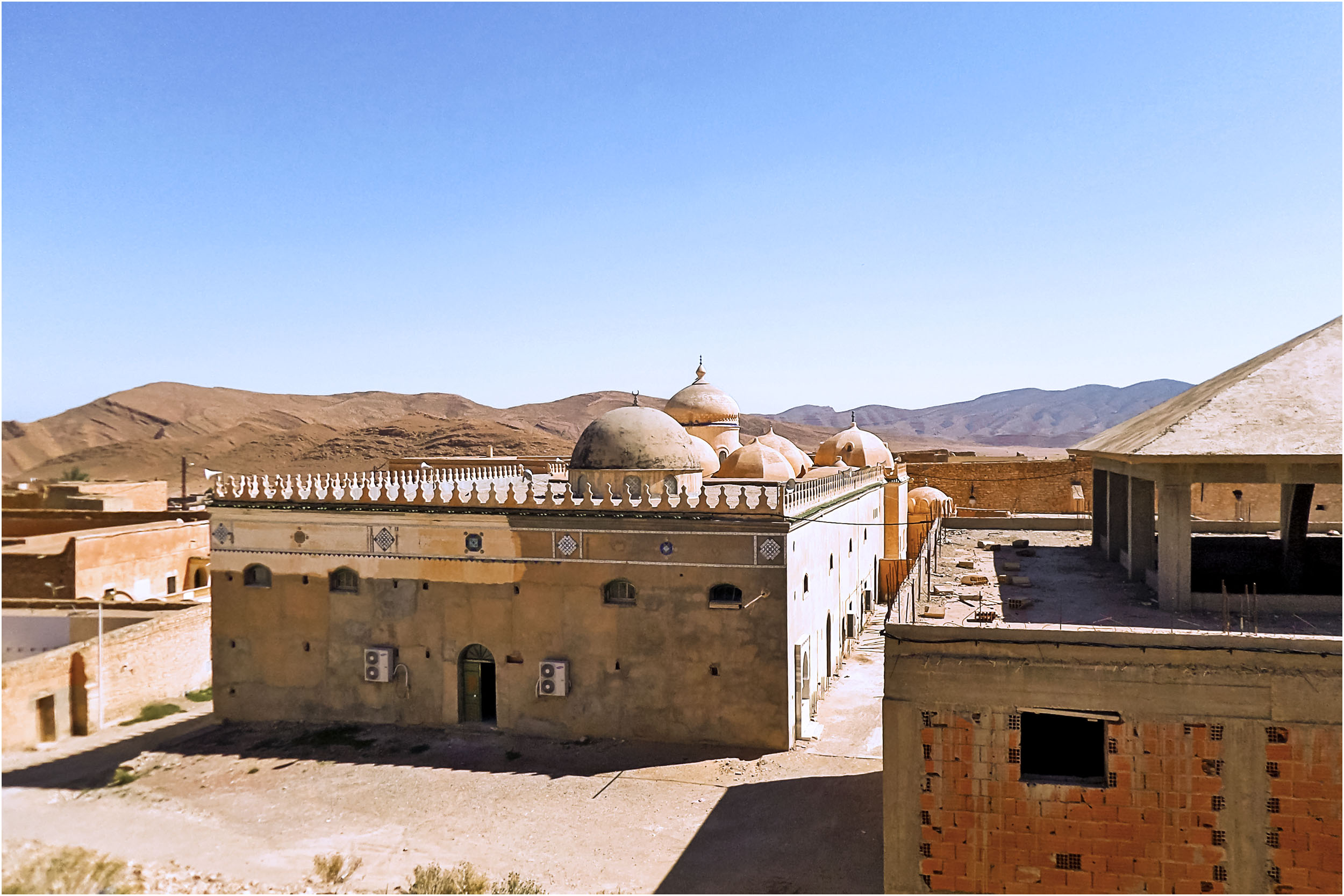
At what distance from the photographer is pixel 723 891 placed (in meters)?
11.9

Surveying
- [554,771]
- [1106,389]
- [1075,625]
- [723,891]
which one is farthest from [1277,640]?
[1106,389]

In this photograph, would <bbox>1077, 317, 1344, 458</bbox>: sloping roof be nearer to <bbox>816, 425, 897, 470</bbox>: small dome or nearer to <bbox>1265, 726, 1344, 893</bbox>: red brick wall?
<bbox>1265, 726, 1344, 893</bbox>: red brick wall

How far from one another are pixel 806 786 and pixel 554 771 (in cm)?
480

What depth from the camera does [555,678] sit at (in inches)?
693

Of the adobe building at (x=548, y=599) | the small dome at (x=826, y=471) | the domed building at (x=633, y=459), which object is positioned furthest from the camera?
the small dome at (x=826, y=471)

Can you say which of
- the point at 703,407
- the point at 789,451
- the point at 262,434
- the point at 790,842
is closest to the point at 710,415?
A: the point at 703,407

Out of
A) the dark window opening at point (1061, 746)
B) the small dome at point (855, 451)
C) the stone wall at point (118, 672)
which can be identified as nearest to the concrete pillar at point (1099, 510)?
the dark window opening at point (1061, 746)

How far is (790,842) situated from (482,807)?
17.6ft

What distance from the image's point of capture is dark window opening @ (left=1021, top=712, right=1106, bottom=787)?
10.5 metres

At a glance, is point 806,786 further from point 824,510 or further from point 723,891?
point 824,510

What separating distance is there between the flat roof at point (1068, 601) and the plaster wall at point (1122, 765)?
13.8 inches

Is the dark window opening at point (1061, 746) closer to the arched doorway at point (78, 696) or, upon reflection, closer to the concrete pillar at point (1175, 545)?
the concrete pillar at point (1175, 545)

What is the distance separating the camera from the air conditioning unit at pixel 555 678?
17.6 meters

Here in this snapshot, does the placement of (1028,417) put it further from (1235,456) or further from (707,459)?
(1235,456)
